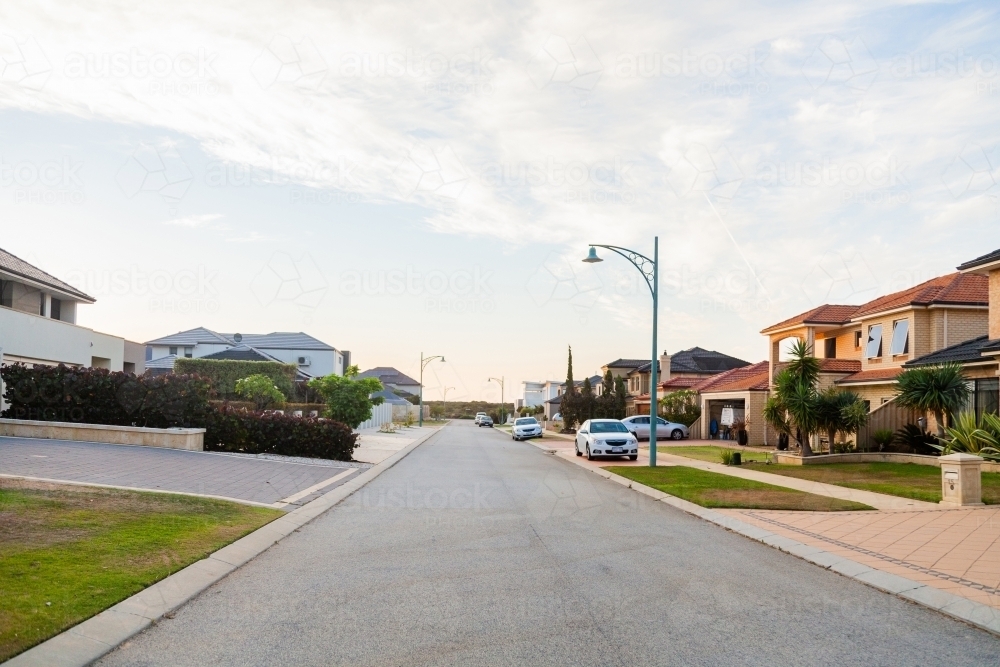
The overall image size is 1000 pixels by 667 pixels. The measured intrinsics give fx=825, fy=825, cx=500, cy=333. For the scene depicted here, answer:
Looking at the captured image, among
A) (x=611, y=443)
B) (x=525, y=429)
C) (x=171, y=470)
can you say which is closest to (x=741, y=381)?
(x=525, y=429)

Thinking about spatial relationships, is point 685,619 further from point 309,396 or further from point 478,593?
point 309,396

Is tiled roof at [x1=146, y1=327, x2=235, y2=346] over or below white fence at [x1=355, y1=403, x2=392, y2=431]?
over

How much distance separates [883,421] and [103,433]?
24.1 metres

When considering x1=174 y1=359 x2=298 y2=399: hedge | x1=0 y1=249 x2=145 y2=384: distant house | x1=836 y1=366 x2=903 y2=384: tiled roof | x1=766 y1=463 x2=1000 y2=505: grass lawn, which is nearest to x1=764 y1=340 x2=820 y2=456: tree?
x1=766 y1=463 x2=1000 y2=505: grass lawn

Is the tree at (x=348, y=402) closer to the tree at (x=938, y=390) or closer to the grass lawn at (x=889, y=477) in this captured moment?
the grass lawn at (x=889, y=477)

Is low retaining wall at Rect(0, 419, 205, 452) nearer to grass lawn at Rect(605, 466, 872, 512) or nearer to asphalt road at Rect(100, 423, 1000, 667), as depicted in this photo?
asphalt road at Rect(100, 423, 1000, 667)

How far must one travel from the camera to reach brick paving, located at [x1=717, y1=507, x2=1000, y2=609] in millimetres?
8531

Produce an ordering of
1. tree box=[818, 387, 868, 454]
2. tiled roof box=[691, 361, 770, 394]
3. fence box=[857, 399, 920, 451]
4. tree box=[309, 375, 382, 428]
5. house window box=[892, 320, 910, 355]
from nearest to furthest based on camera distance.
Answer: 1. tree box=[818, 387, 868, 454]
2. fence box=[857, 399, 920, 451]
3. house window box=[892, 320, 910, 355]
4. tree box=[309, 375, 382, 428]
5. tiled roof box=[691, 361, 770, 394]

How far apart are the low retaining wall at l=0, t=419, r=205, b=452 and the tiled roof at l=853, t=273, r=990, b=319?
25232 millimetres

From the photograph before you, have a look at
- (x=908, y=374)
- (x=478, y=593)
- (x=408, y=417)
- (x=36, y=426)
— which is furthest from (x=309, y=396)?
(x=478, y=593)

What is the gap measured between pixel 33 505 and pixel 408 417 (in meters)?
70.5

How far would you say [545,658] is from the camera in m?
5.58

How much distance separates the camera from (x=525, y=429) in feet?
176

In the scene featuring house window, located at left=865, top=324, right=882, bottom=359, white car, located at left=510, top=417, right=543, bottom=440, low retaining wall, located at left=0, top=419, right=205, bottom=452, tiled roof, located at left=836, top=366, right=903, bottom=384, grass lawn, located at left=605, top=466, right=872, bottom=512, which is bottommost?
white car, located at left=510, top=417, right=543, bottom=440
